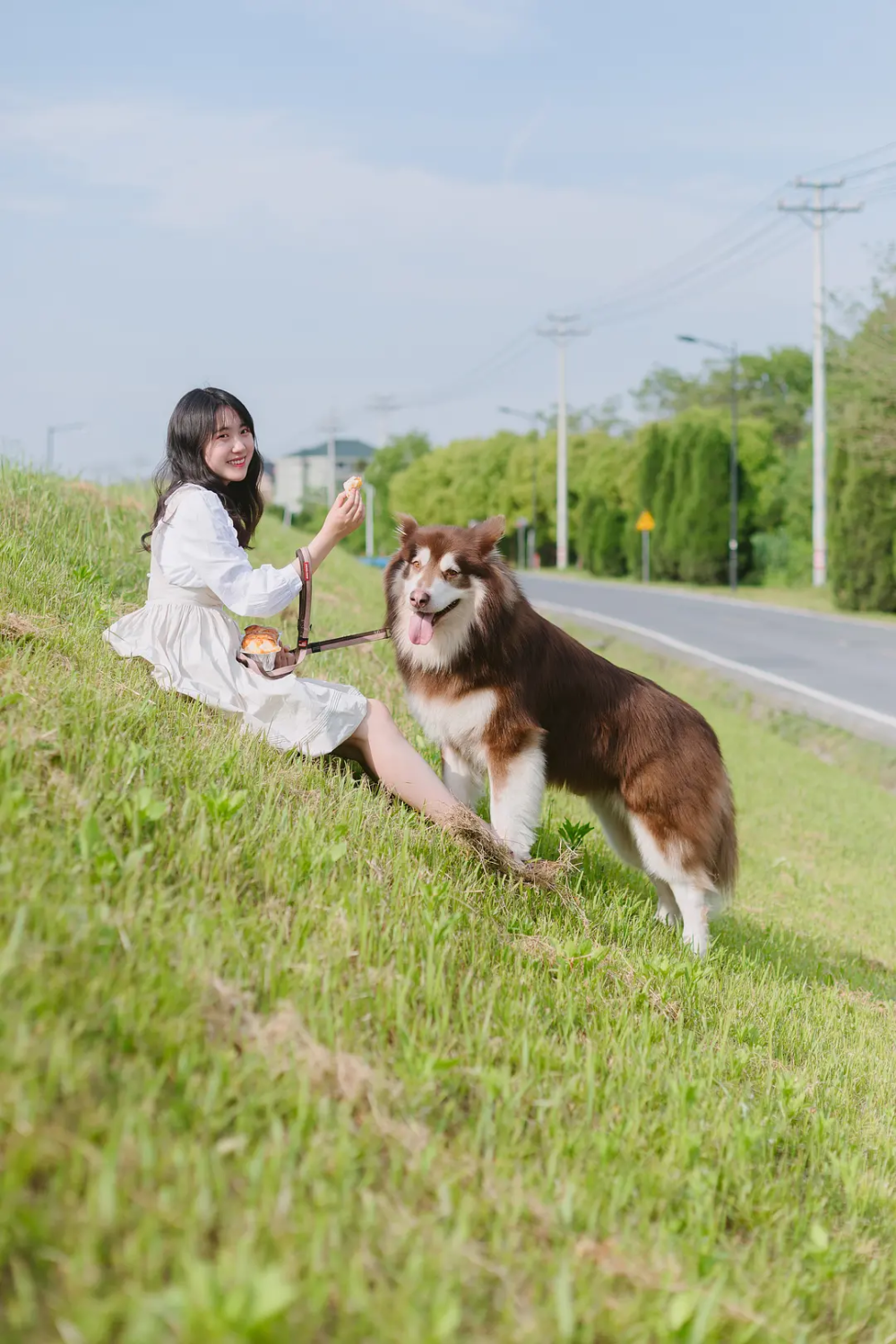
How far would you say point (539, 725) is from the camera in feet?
16.2

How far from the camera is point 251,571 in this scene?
4.27m

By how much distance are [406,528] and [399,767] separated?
1.11 m

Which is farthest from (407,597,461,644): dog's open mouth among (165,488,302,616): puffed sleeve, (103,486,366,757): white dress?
(165,488,302,616): puffed sleeve

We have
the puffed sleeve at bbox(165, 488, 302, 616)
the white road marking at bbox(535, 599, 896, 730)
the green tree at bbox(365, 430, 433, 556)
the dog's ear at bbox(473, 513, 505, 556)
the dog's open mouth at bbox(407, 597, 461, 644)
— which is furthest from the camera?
the green tree at bbox(365, 430, 433, 556)

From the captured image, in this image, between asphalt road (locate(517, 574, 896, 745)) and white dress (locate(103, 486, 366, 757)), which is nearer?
white dress (locate(103, 486, 366, 757))

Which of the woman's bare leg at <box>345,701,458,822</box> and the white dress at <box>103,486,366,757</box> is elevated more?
the white dress at <box>103,486,366,757</box>

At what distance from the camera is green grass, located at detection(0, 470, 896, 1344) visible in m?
1.94

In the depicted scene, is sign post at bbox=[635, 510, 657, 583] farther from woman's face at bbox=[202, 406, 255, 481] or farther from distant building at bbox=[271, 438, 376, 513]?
distant building at bbox=[271, 438, 376, 513]

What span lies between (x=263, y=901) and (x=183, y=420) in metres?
2.18

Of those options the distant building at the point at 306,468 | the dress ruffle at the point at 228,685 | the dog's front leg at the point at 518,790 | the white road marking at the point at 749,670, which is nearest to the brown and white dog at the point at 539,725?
the dog's front leg at the point at 518,790

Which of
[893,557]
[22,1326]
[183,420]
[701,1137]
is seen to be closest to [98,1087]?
[22,1326]

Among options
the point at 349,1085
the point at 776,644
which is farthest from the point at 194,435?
the point at 776,644

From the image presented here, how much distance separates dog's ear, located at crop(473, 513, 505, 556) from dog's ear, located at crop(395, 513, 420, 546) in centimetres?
26

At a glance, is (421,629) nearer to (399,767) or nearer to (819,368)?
(399,767)
